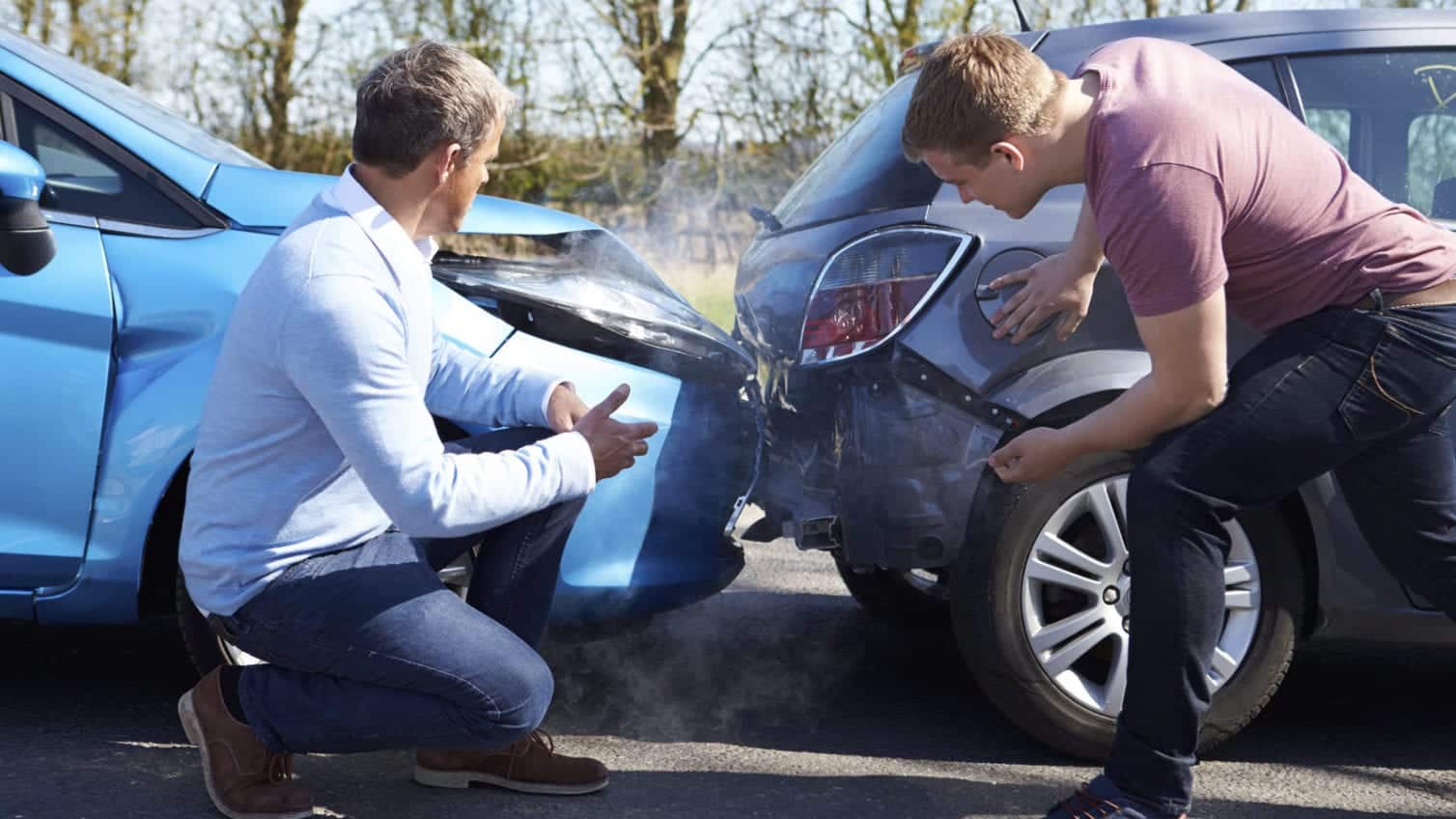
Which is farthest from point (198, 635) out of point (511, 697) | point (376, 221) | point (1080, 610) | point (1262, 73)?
point (1262, 73)

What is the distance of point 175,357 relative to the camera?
2.90 m

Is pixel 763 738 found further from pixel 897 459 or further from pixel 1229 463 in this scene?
pixel 1229 463

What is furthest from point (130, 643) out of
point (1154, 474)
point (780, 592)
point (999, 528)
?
point (1154, 474)

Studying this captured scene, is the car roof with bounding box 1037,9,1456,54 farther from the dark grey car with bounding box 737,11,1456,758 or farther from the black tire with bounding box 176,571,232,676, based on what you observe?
the black tire with bounding box 176,571,232,676

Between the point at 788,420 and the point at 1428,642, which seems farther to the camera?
the point at 788,420

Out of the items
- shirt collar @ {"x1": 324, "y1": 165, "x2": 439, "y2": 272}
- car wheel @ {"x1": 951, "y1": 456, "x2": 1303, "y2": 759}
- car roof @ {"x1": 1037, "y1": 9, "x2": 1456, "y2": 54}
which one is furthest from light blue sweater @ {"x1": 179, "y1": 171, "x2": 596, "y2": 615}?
car roof @ {"x1": 1037, "y1": 9, "x2": 1456, "y2": 54}

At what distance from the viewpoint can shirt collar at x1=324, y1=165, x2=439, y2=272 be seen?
8.05 feet

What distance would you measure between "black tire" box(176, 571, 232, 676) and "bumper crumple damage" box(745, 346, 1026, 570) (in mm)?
1187

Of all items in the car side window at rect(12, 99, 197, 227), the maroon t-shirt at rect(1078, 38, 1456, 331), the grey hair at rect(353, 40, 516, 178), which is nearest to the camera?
the maroon t-shirt at rect(1078, 38, 1456, 331)

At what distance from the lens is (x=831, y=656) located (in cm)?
393

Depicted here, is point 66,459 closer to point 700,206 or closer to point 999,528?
point 999,528

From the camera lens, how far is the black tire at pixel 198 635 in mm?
2992

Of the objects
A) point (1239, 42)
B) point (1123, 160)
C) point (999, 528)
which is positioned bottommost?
point (999, 528)

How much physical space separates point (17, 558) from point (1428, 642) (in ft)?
9.04
